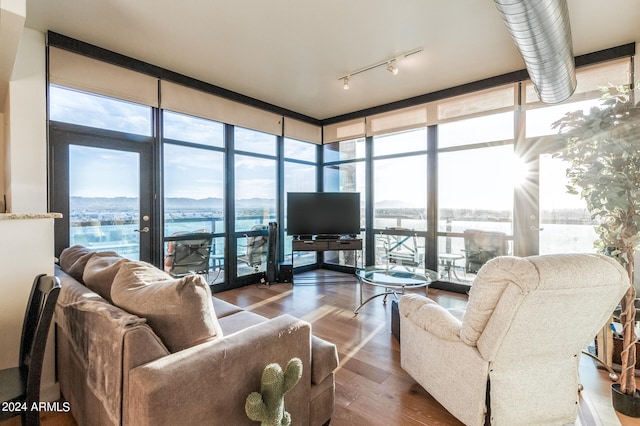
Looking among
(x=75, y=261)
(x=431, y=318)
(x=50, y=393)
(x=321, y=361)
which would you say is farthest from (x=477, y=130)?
(x=50, y=393)

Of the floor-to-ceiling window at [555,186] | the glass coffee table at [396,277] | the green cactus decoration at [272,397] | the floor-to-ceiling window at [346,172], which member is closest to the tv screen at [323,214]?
the floor-to-ceiling window at [346,172]

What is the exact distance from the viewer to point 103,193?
3.30 metres

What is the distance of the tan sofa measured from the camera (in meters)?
1.02

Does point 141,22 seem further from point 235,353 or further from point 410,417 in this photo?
point 410,417

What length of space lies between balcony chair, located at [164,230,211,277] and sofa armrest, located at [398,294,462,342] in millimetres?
3010

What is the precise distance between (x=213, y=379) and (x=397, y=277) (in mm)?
2538

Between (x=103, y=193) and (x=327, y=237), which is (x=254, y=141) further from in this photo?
(x=103, y=193)

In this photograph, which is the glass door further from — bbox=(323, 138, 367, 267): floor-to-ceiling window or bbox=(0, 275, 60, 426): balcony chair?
bbox=(323, 138, 367, 267): floor-to-ceiling window

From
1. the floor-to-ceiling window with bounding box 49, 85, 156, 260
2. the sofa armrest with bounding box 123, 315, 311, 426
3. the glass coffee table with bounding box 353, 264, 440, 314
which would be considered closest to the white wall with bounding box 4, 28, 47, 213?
the floor-to-ceiling window with bounding box 49, 85, 156, 260

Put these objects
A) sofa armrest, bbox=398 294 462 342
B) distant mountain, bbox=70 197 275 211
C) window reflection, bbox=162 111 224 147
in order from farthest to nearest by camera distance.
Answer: window reflection, bbox=162 111 224 147 < distant mountain, bbox=70 197 275 211 < sofa armrest, bbox=398 294 462 342

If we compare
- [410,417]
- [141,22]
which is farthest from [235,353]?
[141,22]

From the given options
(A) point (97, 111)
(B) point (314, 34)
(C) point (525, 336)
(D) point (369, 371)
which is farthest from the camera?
(A) point (97, 111)

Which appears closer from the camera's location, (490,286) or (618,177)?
(490,286)

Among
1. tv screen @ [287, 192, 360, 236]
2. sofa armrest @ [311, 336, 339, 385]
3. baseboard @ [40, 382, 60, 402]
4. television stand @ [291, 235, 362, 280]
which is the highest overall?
tv screen @ [287, 192, 360, 236]
